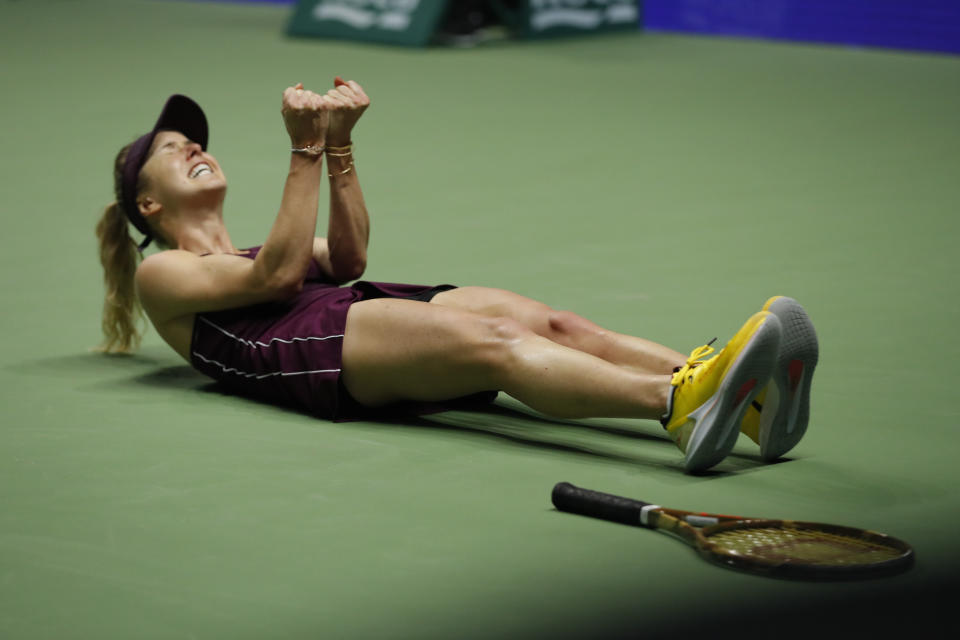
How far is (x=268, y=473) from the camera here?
3.21m

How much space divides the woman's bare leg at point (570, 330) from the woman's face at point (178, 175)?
738mm

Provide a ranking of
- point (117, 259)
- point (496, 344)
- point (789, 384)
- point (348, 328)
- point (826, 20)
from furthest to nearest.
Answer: point (826, 20) < point (117, 259) < point (348, 328) < point (496, 344) < point (789, 384)

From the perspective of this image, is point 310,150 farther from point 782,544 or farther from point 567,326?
point 782,544

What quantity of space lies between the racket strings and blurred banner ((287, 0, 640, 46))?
375 inches

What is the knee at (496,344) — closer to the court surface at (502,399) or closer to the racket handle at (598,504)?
the court surface at (502,399)

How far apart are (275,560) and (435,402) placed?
1.00 m

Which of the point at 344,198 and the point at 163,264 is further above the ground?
the point at 344,198

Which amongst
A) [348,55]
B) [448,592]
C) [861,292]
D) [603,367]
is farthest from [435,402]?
[348,55]

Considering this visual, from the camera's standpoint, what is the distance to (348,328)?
350cm

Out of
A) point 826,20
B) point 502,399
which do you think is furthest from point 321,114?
point 826,20

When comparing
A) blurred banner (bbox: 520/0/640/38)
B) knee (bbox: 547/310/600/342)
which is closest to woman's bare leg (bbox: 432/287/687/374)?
knee (bbox: 547/310/600/342)

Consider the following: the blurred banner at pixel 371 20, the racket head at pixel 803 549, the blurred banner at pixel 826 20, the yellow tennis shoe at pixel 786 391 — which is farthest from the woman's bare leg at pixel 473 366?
the blurred banner at pixel 826 20

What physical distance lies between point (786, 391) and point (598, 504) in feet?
1.77

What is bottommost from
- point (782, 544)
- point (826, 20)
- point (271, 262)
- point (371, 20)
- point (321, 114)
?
point (782, 544)
